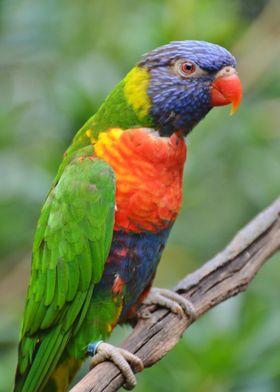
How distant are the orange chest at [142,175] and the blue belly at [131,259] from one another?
4 cm

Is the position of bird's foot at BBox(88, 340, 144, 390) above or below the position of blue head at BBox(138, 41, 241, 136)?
below

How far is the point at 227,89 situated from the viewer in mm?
3051

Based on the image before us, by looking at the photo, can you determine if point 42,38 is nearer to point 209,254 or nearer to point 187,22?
point 187,22

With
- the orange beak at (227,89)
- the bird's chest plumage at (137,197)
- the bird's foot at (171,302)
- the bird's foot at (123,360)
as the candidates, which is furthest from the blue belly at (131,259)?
the orange beak at (227,89)

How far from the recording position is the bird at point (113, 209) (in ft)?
9.73

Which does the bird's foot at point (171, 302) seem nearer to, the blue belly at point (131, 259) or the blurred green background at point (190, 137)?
the blue belly at point (131, 259)

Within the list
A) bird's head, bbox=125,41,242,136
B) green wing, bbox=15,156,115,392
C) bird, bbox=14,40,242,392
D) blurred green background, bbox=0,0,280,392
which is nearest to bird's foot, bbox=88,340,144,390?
bird, bbox=14,40,242,392

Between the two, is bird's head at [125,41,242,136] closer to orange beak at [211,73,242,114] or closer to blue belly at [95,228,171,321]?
orange beak at [211,73,242,114]

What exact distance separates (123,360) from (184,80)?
102 cm

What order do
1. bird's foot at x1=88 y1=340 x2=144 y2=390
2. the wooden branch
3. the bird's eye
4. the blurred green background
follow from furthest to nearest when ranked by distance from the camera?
the blurred green background, the bird's eye, the wooden branch, bird's foot at x1=88 y1=340 x2=144 y2=390

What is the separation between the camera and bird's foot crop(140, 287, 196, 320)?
124 inches

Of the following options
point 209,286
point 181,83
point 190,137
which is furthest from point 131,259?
point 190,137

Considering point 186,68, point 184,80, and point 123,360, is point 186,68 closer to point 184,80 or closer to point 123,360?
point 184,80

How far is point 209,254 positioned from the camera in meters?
4.36
